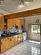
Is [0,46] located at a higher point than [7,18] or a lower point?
lower

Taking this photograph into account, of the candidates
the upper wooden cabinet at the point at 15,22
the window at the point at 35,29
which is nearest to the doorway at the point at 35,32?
the window at the point at 35,29

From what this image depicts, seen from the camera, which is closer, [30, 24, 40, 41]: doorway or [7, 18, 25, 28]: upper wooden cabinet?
[7, 18, 25, 28]: upper wooden cabinet

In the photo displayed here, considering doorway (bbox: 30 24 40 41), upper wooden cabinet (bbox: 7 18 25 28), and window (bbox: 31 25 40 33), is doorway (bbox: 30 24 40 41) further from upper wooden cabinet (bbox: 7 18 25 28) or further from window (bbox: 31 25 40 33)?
upper wooden cabinet (bbox: 7 18 25 28)

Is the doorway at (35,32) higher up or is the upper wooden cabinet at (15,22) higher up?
the upper wooden cabinet at (15,22)

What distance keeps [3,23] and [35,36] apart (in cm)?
393

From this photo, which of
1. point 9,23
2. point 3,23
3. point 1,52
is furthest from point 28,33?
point 1,52

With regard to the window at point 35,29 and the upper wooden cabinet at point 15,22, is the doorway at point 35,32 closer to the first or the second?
the window at point 35,29

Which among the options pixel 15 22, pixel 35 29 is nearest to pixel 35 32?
pixel 35 29

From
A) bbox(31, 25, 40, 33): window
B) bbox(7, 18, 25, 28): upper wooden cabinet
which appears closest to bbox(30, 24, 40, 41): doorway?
bbox(31, 25, 40, 33): window

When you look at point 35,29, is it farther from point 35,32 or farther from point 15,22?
point 15,22

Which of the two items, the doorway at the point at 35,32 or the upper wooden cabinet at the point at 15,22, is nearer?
the upper wooden cabinet at the point at 15,22

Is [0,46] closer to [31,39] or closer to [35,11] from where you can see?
[35,11]

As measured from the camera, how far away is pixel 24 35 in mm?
10805

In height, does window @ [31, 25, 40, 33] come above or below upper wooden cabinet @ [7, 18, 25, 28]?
below
